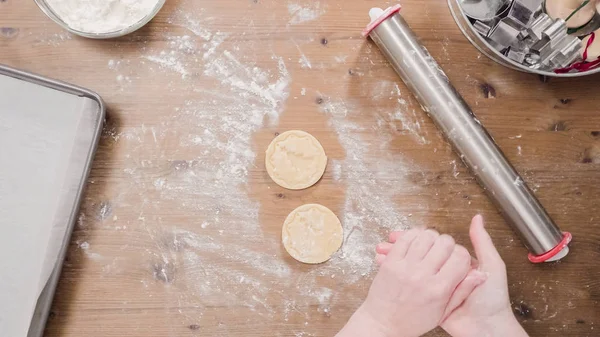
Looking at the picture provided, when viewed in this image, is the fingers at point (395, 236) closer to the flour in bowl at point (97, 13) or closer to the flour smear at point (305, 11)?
the flour smear at point (305, 11)

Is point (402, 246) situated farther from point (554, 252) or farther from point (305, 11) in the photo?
point (305, 11)

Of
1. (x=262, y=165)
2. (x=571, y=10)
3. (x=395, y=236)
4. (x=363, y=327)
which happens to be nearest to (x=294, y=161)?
(x=262, y=165)

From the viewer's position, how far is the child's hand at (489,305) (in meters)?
1.04

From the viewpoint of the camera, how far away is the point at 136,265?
1.13m

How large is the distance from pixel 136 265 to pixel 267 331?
32cm

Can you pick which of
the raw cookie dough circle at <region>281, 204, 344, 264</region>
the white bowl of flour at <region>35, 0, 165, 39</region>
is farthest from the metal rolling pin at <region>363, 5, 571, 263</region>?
the white bowl of flour at <region>35, 0, 165, 39</region>

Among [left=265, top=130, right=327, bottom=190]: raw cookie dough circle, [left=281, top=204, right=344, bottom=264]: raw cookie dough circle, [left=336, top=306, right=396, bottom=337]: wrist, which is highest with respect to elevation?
[left=265, top=130, right=327, bottom=190]: raw cookie dough circle

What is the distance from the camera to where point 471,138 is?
1091mm

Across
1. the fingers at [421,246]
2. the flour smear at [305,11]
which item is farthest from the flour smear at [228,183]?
the fingers at [421,246]

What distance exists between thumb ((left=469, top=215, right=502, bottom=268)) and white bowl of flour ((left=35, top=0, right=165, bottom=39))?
0.80 m

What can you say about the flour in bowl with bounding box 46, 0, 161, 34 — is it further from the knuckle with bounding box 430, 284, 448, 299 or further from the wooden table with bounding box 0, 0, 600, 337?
the knuckle with bounding box 430, 284, 448, 299

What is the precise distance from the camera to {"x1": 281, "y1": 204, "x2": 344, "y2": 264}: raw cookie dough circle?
1125 mm

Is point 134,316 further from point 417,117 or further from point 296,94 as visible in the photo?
point 417,117

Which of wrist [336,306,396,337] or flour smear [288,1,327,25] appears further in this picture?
flour smear [288,1,327,25]
